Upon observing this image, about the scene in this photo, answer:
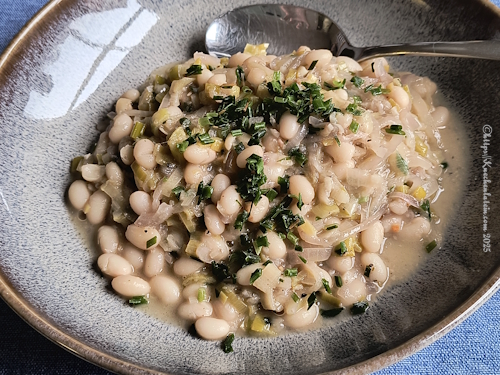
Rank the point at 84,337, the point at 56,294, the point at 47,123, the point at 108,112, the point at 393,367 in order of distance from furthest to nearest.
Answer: the point at 108,112 → the point at 47,123 → the point at 393,367 → the point at 56,294 → the point at 84,337

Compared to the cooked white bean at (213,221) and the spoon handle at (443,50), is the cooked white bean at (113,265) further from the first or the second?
the spoon handle at (443,50)

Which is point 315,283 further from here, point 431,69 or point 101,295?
point 431,69

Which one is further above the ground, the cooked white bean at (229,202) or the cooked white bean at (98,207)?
the cooked white bean at (229,202)

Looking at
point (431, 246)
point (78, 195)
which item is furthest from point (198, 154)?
point (431, 246)

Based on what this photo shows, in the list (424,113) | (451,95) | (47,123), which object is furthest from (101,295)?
(451,95)

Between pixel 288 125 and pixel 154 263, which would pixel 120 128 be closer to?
pixel 154 263

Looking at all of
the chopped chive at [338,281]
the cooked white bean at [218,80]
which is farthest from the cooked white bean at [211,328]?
the cooked white bean at [218,80]

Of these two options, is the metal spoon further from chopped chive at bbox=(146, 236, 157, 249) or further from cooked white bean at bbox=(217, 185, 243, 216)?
chopped chive at bbox=(146, 236, 157, 249)
